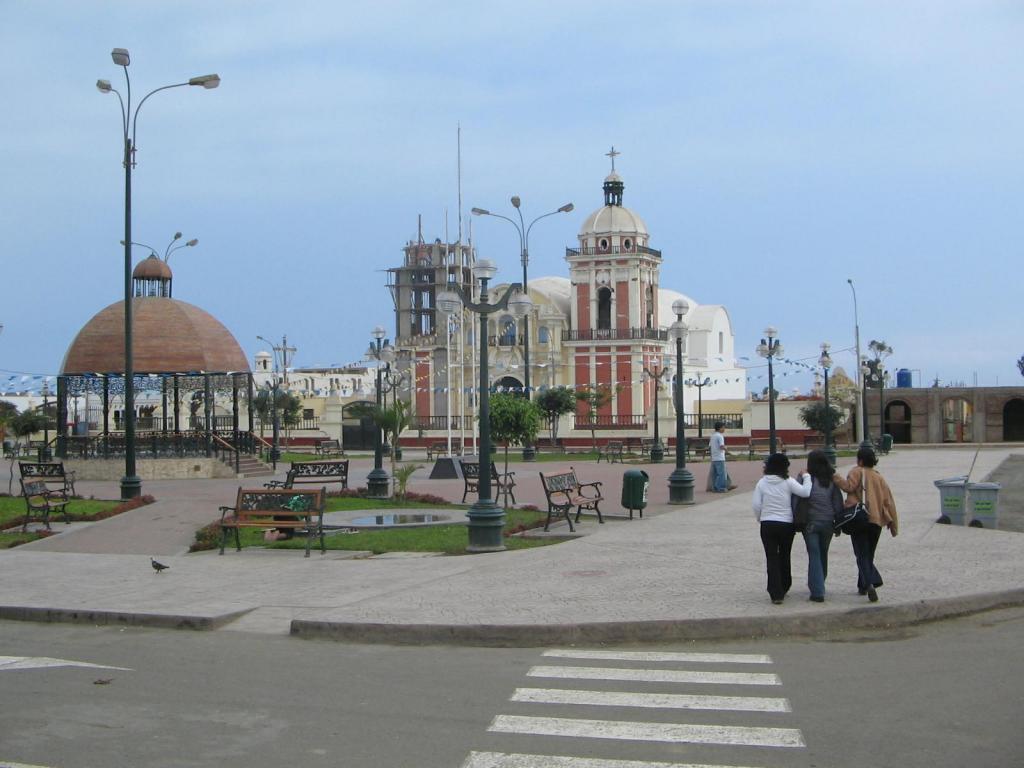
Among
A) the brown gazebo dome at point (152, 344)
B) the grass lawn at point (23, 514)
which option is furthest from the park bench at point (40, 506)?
the brown gazebo dome at point (152, 344)

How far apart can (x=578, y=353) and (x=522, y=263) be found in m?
23.8

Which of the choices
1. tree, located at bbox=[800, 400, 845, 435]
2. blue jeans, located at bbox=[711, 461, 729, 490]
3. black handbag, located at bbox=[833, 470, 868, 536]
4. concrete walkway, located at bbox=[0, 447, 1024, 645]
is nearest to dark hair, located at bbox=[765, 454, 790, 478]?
black handbag, located at bbox=[833, 470, 868, 536]

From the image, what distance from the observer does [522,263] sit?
48656 millimetres

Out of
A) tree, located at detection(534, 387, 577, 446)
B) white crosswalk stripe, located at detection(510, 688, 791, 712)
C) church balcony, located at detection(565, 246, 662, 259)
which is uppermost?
church balcony, located at detection(565, 246, 662, 259)

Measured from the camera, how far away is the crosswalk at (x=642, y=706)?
6.52 metres

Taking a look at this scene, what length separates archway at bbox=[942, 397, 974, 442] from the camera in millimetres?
62987

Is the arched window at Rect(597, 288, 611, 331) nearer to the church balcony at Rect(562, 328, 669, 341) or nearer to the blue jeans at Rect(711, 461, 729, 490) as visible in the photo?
the church balcony at Rect(562, 328, 669, 341)

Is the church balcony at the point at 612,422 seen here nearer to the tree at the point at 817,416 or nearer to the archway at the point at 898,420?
the tree at the point at 817,416

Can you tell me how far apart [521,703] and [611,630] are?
2332mm

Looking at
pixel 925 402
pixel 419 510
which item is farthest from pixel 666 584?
pixel 925 402

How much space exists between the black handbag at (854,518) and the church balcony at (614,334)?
198 ft

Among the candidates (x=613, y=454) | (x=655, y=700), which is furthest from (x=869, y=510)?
(x=613, y=454)

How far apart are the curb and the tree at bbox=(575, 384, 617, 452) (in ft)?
154

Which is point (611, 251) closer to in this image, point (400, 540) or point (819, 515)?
point (400, 540)
